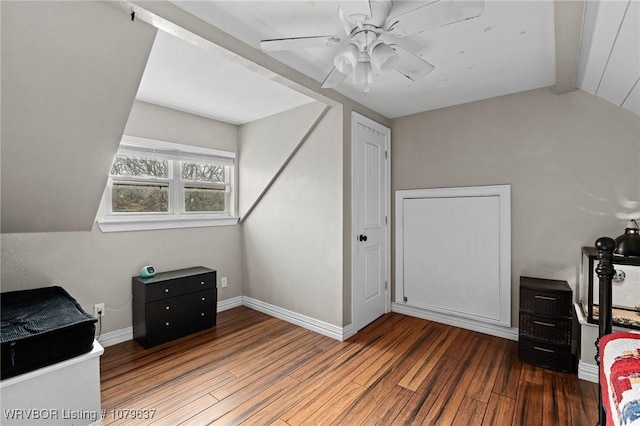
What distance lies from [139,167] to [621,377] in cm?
374

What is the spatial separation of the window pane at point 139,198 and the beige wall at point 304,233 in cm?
103

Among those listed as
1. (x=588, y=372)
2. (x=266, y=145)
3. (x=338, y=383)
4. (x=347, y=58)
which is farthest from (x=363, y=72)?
(x=588, y=372)

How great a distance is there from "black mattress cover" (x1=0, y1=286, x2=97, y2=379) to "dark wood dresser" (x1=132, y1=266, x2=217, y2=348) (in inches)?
29.1

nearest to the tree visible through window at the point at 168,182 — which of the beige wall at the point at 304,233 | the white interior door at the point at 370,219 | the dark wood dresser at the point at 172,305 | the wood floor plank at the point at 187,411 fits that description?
the beige wall at the point at 304,233

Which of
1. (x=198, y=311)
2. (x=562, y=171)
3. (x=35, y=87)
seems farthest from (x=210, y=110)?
(x=562, y=171)

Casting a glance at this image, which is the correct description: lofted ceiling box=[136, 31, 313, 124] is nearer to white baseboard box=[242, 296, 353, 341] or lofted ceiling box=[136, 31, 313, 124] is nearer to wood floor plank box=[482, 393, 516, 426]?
white baseboard box=[242, 296, 353, 341]

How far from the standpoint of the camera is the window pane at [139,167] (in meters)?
2.93

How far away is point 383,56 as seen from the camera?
1.57 meters

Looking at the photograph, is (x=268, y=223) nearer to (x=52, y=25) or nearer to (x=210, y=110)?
(x=210, y=110)

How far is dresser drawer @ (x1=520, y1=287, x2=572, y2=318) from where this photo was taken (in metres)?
2.25

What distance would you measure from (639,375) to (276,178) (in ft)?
10.2

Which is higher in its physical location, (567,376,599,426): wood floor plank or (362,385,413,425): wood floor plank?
(567,376,599,426): wood floor plank

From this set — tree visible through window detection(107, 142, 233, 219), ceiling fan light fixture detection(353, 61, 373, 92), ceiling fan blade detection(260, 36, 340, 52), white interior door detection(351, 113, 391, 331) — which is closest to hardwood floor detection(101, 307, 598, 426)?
white interior door detection(351, 113, 391, 331)

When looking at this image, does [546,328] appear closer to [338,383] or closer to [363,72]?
[338,383]
